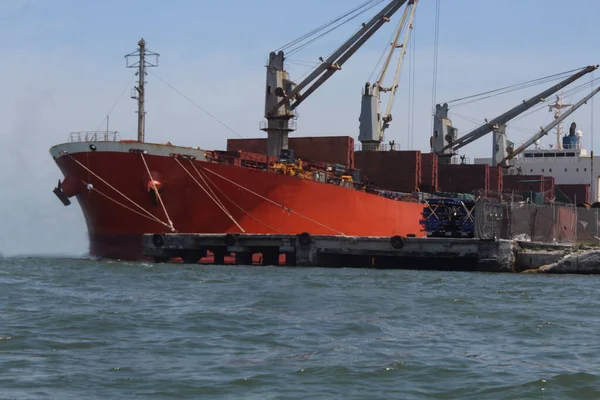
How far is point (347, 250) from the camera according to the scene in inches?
1238

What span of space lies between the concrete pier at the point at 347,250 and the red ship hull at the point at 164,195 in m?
1.13

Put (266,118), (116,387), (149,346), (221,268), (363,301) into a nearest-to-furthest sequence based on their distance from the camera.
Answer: (116,387) < (149,346) < (363,301) < (221,268) < (266,118)

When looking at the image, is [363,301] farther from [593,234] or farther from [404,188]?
[404,188]

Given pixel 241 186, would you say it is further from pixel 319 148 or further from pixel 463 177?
pixel 463 177

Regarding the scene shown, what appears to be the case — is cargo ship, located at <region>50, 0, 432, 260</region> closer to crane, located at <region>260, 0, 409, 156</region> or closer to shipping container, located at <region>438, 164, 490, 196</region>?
crane, located at <region>260, 0, 409, 156</region>

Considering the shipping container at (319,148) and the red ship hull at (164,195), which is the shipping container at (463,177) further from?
the red ship hull at (164,195)

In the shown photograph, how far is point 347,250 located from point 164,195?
6.98 m

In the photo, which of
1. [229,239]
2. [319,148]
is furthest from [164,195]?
[319,148]

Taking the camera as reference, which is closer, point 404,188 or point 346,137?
point 346,137

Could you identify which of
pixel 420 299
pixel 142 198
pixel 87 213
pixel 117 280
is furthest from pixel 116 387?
pixel 87 213

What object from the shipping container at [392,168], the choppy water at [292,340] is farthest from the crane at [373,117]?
the choppy water at [292,340]

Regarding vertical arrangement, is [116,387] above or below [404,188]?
below

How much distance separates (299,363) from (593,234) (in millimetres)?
27237

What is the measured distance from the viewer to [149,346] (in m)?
13.7
